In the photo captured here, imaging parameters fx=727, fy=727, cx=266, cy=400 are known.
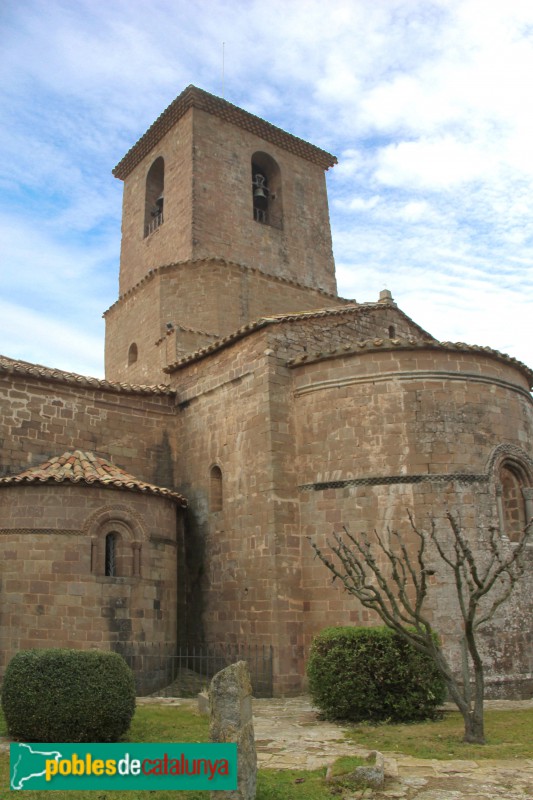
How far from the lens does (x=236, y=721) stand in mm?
5902

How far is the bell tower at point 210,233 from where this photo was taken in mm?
19562

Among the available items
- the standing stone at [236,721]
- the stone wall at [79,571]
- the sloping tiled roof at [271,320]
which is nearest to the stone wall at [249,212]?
the sloping tiled roof at [271,320]

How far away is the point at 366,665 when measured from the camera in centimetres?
992

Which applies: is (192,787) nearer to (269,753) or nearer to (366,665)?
(269,753)

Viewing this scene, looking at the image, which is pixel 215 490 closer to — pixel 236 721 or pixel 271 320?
pixel 271 320

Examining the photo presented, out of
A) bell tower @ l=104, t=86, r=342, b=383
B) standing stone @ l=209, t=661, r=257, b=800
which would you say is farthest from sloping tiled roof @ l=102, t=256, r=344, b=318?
standing stone @ l=209, t=661, r=257, b=800

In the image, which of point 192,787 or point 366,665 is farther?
point 366,665

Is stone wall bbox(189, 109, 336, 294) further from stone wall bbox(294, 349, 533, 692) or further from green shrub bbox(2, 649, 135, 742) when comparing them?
green shrub bbox(2, 649, 135, 742)

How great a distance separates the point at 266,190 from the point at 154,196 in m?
3.51

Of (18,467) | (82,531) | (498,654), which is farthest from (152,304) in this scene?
(498,654)

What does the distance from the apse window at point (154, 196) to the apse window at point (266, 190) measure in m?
2.82

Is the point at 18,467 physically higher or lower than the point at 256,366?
lower

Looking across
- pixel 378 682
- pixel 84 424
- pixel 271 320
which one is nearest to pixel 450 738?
pixel 378 682

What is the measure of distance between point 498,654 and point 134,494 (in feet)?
22.9
